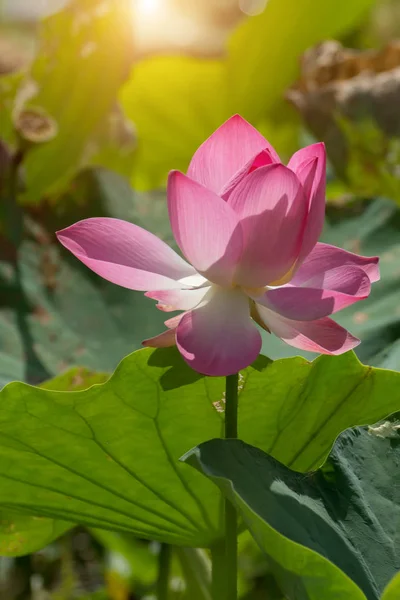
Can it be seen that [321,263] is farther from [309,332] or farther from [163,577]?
[163,577]

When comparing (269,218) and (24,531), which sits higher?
(269,218)

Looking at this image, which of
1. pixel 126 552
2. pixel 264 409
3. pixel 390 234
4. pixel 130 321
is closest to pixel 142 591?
pixel 126 552

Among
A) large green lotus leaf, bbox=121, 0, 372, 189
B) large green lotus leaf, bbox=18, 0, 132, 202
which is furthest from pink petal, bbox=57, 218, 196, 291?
large green lotus leaf, bbox=121, 0, 372, 189

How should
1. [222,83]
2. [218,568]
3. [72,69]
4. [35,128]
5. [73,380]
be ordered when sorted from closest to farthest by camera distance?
[218,568] → [73,380] → [35,128] → [72,69] → [222,83]

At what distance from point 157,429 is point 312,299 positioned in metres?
0.17

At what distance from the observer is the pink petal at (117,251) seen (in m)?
0.53

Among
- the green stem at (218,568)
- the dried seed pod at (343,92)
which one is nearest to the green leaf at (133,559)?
the green stem at (218,568)

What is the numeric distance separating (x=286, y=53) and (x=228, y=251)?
4.33ft

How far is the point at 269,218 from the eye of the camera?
0.51 meters

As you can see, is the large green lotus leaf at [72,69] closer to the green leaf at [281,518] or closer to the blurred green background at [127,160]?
the blurred green background at [127,160]

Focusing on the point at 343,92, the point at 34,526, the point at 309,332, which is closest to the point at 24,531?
the point at 34,526

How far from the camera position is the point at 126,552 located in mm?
1376

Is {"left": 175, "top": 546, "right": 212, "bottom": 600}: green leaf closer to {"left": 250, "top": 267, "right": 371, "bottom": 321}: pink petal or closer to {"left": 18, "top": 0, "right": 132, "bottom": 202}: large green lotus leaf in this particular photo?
{"left": 250, "top": 267, "right": 371, "bottom": 321}: pink petal

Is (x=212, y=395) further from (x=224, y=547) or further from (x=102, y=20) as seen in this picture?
(x=102, y=20)
